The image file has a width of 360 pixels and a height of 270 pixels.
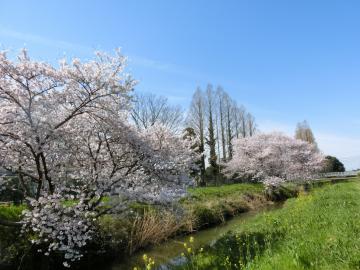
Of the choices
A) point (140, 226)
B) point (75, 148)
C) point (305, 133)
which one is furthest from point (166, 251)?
point (305, 133)

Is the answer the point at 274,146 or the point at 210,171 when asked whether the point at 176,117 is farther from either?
the point at 274,146

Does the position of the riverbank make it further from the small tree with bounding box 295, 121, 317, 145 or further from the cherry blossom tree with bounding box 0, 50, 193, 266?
the small tree with bounding box 295, 121, 317, 145

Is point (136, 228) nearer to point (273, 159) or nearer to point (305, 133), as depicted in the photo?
point (273, 159)

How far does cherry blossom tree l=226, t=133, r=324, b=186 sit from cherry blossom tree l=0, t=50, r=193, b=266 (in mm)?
23691

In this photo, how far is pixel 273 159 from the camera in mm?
33250

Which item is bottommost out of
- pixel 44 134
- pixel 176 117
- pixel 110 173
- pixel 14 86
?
pixel 110 173

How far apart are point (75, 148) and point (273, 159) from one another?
26.3 meters

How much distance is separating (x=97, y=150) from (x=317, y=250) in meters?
5.95

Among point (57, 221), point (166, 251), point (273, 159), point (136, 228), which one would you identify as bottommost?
point (166, 251)

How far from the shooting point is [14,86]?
8117 millimetres

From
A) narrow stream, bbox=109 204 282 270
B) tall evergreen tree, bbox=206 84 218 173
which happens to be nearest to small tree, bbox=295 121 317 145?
tall evergreen tree, bbox=206 84 218 173

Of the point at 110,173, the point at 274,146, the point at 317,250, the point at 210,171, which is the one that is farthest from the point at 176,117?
the point at 317,250

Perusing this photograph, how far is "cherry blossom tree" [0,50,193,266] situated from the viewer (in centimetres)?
801

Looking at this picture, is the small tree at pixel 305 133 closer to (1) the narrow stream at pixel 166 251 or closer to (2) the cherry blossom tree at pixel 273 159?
(2) the cherry blossom tree at pixel 273 159
